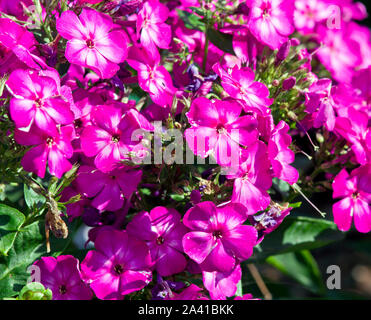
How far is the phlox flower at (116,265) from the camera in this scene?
3.85 ft

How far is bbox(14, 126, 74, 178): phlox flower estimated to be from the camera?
113 cm

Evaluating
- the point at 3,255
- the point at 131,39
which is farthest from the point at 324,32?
the point at 3,255

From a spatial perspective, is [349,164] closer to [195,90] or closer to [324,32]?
[195,90]

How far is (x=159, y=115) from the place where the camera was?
131 cm

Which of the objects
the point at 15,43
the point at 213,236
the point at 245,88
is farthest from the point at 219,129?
the point at 15,43

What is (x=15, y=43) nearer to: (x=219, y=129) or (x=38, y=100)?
(x=38, y=100)

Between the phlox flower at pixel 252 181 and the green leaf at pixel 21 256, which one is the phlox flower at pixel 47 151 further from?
the phlox flower at pixel 252 181

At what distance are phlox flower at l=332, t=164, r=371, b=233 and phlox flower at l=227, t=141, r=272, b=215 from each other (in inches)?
8.4

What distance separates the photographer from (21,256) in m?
1.31

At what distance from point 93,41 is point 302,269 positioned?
1.15 m

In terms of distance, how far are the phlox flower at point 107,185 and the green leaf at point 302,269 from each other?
0.84m

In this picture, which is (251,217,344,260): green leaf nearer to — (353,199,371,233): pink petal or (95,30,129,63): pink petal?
(353,199,371,233): pink petal

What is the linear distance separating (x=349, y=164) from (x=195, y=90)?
1.52ft

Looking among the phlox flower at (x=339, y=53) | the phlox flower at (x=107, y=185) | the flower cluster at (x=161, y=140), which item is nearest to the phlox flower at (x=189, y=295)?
the flower cluster at (x=161, y=140)
